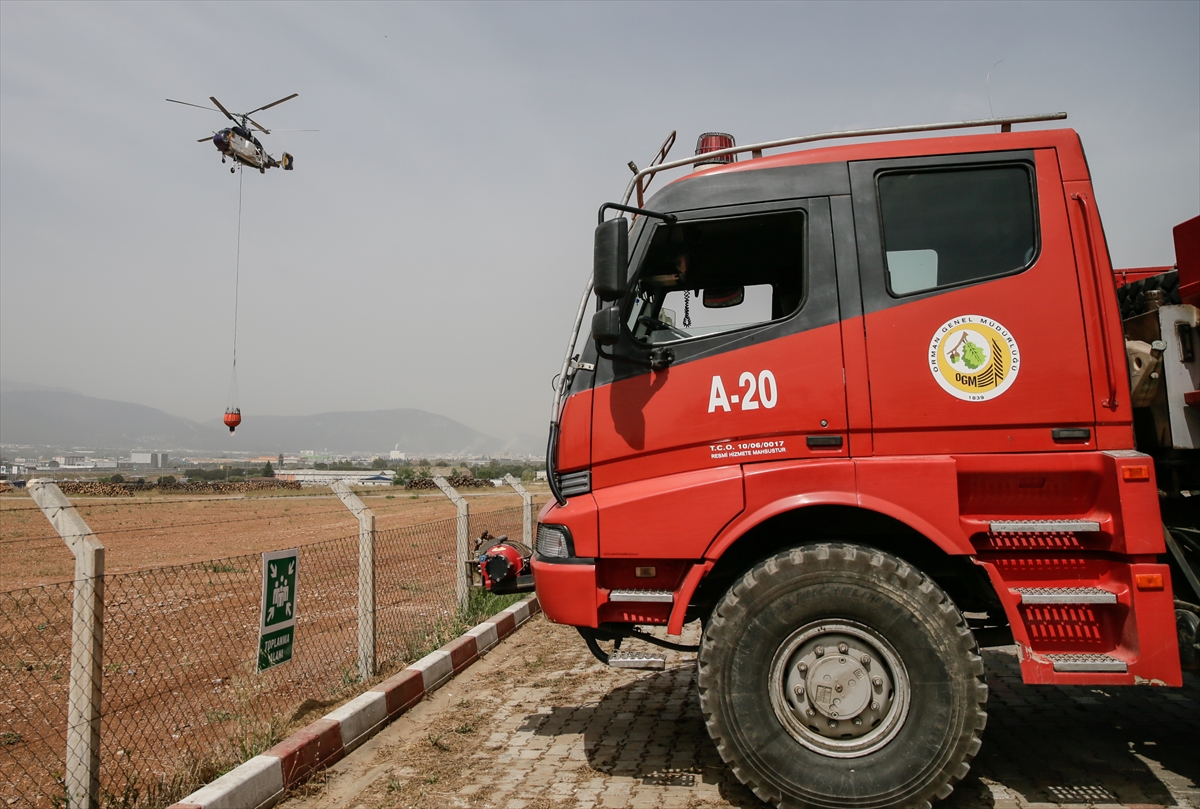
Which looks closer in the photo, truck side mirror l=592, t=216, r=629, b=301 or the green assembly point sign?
truck side mirror l=592, t=216, r=629, b=301

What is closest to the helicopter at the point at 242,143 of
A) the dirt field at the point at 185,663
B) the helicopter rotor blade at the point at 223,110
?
the helicopter rotor blade at the point at 223,110

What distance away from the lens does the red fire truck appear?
3381mm

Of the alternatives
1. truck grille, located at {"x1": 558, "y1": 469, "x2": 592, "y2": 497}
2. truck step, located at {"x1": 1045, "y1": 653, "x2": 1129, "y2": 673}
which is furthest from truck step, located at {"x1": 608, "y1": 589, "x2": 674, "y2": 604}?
truck step, located at {"x1": 1045, "y1": 653, "x2": 1129, "y2": 673}

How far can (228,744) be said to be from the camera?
429cm

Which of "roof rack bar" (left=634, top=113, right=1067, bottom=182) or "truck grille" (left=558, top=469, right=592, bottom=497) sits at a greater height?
"roof rack bar" (left=634, top=113, right=1067, bottom=182)

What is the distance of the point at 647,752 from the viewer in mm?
4363

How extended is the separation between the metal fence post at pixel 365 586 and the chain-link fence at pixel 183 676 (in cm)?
14

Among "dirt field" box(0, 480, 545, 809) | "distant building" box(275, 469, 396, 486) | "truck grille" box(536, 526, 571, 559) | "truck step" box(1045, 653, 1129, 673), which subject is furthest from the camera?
"distant building" box(275, 469, 396, 486)

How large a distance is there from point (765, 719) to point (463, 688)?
306 cm

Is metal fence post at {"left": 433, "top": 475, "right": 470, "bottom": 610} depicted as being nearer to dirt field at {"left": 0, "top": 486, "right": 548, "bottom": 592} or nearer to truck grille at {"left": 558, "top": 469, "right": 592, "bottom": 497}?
dirt field at {"left": 0, "top": 486, "right": 548, "bottom": 592}

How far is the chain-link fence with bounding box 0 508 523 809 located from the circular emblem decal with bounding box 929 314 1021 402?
4.06m

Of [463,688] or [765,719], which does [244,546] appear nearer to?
[463,688]

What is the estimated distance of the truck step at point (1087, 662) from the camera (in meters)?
3.28

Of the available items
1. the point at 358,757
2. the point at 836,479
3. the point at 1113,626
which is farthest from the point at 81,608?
the point at 1113,626
